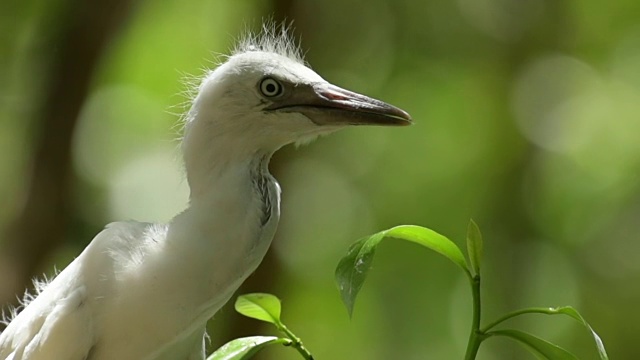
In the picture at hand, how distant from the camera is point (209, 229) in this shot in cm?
83

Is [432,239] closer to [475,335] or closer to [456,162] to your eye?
[475,335]

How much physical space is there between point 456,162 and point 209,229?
2.05 metres

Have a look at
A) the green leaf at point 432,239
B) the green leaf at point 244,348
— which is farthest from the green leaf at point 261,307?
the green leaf at point 432,239

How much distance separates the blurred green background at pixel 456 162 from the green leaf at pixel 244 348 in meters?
1.65

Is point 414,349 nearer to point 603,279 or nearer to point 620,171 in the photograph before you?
point 603,279

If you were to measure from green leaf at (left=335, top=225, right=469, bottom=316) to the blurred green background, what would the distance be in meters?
1.69

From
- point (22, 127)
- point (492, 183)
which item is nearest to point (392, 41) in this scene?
point (492, 183)

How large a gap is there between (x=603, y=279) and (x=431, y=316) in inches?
21.8

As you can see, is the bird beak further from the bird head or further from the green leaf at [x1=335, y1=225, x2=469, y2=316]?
the green leaf at [x1=335, y1=225, x2=469, y2=316]

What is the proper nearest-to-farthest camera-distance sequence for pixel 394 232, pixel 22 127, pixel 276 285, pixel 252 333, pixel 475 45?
pixel 394 232
pixel 252 333
pixel 276 285
pixel 22 127
pixel 475 45

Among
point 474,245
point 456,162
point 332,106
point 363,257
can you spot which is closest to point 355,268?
point 363,257


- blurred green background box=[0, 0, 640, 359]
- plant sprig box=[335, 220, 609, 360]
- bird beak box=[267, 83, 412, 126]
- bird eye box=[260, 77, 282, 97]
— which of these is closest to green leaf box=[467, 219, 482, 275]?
plant sprig box=[335, 220, 609, 360]

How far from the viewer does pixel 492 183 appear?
2756 millimetres

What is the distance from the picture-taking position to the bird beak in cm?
83
